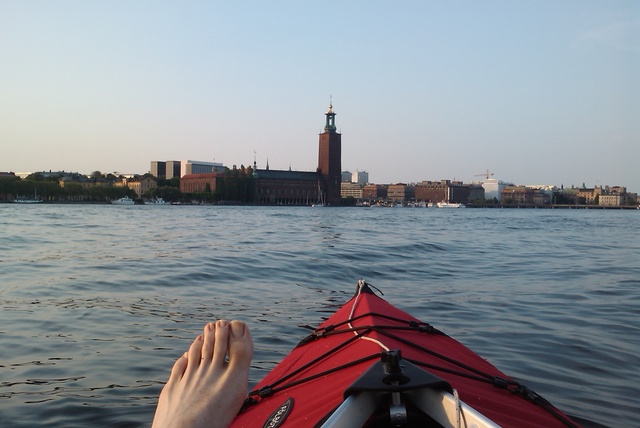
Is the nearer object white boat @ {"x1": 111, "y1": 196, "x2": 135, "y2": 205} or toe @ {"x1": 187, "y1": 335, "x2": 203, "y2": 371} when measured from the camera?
toe @ {"x1": 187, "y1": 335, "x2": 203, "y2": 371}

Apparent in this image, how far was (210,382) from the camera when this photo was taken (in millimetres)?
2068

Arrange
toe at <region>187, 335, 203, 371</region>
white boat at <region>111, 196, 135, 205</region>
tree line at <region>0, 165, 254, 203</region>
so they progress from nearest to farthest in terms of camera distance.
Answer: toe at <region>187, 335, 203, 371</region> → tree line at <region>0, 165, 254, 203</region> → white boat at <region>111, 196, 135, 205</region>

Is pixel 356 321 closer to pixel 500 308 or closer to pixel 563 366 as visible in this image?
pixel 563 366

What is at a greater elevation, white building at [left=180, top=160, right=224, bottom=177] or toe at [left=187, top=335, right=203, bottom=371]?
white building at [left=180, top=160, right=224, bottom=177]

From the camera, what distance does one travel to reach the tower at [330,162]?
10475 centimetres

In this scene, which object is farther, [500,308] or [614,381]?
[500,308]

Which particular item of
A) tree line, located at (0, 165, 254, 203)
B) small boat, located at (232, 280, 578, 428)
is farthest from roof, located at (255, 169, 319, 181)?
small boat, located at (232, 280, 578, 428)

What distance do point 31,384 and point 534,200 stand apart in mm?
146120

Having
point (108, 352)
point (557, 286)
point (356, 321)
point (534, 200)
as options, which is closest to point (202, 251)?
point (557, 286)

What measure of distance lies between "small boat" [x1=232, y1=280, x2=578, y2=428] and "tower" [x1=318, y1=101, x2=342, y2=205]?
335 ft

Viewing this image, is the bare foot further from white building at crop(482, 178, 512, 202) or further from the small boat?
white building at crop(482, 178, 512, 202)

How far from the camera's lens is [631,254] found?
15.3m

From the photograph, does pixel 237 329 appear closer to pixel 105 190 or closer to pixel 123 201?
pixel 123 201

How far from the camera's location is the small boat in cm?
151
